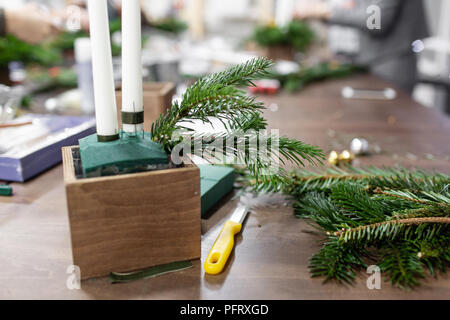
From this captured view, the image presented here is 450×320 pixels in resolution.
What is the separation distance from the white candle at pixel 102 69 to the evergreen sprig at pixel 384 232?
0.23 meters

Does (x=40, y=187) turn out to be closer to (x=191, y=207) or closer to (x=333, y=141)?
(x=191, y=207)

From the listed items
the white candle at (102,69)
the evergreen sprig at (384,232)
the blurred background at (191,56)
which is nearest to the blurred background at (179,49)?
the blurred background at (191,56)

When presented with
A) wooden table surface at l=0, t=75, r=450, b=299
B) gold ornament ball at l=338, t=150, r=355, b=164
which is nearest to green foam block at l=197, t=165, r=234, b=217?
wooden table surface at l=0, t=75, r=450, b=299

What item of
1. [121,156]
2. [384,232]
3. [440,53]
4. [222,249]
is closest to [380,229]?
[384,232]

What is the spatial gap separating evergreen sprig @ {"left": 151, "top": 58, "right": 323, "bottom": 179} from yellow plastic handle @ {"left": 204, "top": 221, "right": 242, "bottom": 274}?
86mm

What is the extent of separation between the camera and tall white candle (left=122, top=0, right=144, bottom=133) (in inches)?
16.0

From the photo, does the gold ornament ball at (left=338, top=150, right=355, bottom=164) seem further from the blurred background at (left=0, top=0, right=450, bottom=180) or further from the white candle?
the white candle

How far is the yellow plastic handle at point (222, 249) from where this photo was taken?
1.41 ft

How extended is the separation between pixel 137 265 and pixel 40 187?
0.34 metres

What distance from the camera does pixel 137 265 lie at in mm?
423

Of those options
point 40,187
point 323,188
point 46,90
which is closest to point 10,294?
point 40,187

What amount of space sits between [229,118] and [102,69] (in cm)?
15

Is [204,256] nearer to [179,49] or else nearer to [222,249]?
[222,249]

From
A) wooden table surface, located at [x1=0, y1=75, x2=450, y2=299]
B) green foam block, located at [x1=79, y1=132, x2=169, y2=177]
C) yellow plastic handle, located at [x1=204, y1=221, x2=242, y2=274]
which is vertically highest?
green foam block, located at [x1=79, y1=132, x2=169, y2=177]
